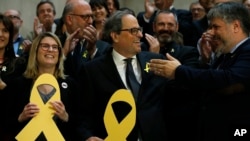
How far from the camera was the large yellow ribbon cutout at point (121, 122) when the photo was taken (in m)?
3.74

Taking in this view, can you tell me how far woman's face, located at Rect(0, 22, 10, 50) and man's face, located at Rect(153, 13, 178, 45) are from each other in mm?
1547

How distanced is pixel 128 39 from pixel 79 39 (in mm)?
817

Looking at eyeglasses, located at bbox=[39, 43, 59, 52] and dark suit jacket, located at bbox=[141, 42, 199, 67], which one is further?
dark suit jacket, located at bbox=[141, 42, 199, 67]

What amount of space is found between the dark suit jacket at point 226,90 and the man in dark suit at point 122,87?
1.64 feet

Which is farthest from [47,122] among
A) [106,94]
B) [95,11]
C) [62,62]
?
[95,11]

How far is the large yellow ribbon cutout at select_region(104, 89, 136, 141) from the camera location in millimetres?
3742

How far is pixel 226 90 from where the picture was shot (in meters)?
3.67

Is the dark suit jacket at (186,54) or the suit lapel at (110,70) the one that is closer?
the suit lapel at (110,70)

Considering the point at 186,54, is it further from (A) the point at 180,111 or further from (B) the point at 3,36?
(B) the point at 3,36

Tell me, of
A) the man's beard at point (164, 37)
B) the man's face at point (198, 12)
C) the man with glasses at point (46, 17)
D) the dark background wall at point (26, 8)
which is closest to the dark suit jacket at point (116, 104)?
the man's beard at point (164, 37)

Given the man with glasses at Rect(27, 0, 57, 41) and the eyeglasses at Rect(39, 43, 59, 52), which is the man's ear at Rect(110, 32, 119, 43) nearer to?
the eyeglasses at Rect(39, 43, 59, 52)

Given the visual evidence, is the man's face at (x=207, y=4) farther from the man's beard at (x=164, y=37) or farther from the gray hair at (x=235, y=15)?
the gray hair at (x=235, y=15)

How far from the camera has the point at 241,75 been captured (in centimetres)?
352

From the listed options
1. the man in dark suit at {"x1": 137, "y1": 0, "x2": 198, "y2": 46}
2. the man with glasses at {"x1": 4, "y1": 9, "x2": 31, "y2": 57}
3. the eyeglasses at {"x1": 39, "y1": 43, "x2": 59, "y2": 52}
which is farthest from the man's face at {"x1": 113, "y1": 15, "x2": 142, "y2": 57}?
the man in dark suit at {"x1": 137, "y1": 0, "x2": 198, "y2": 46}
